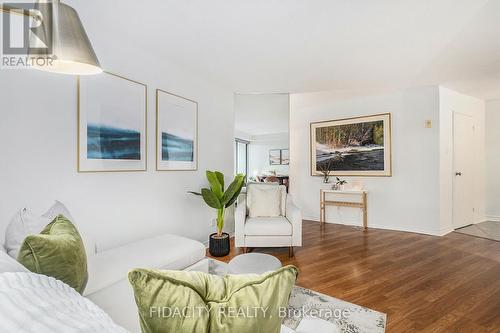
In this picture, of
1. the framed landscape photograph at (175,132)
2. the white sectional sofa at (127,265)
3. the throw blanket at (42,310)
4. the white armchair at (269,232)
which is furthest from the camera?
the white armchair at (269,232)

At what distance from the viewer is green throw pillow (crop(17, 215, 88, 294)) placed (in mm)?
768

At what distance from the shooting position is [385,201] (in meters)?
4.16

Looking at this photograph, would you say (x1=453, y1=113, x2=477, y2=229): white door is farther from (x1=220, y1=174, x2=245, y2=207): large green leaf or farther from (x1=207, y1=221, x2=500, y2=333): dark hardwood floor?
(x1=220, y1=174, x2=245, y2=207): large green leaf

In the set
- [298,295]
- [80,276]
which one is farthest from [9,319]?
[298,295]

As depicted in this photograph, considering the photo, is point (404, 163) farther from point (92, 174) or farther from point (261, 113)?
point (92, 174)

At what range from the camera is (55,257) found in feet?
2.63

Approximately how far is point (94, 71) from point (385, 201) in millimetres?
4531

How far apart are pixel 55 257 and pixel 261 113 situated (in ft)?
12.0

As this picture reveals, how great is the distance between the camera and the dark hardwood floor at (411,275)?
1709mm

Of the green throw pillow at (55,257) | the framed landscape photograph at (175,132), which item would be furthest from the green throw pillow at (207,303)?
the framed landscape photograph at (175,132)

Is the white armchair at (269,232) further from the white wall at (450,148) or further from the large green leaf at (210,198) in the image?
the white wall at (450,148)

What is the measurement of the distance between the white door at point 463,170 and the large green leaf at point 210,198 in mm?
4074

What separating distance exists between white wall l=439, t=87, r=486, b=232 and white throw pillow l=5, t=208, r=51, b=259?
15.7 ft

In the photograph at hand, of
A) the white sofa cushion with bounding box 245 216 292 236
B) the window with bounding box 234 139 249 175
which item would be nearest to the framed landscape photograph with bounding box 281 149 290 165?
the window with bounding box 234 139 249 175
